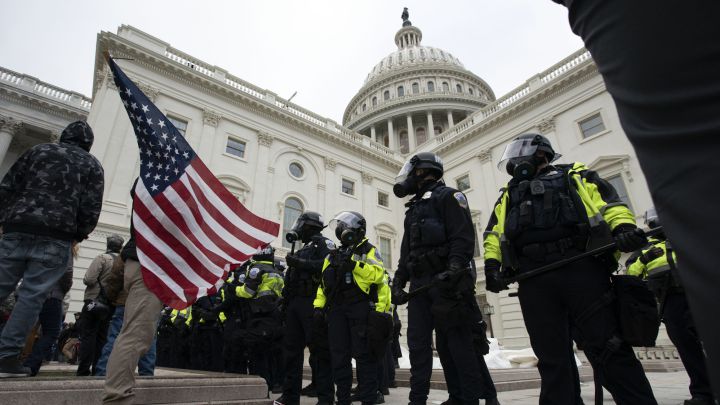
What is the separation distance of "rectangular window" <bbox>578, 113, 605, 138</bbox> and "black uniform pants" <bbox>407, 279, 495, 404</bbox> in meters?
19.0

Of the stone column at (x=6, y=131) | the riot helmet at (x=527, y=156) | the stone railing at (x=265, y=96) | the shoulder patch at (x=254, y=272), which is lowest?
the shoulder patch at (x=254, y=272)

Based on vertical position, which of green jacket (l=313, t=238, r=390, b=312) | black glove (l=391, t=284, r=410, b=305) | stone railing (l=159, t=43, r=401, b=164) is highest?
stone railing (l=159, t=43, r=401, b=164)

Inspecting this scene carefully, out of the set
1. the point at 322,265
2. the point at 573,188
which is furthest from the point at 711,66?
the point at 322,265

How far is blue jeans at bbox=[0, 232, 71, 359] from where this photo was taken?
3158 millimetres

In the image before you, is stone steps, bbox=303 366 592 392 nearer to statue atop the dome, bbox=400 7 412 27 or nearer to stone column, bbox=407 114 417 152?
stone column, bbox=407 114 417 152

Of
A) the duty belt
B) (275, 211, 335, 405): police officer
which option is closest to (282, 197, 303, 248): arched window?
(275, 211, 335, 405): police officer

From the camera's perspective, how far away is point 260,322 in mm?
6047

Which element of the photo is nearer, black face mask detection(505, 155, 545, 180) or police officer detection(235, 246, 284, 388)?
black face mask detection(505, 155, 545, 180)

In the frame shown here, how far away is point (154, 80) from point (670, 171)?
21.1 meters

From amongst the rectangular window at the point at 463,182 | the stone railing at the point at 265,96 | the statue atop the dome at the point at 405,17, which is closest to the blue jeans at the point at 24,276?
the stone railing at the point at 265,96

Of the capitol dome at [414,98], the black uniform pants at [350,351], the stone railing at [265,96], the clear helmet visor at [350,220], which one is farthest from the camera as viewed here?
the capitol dome at [414,98]

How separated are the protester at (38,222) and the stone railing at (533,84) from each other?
2191 centimetres

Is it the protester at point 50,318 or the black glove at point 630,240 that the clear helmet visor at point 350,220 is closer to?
the black glove at point 630,240

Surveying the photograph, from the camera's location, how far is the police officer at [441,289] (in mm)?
3316
